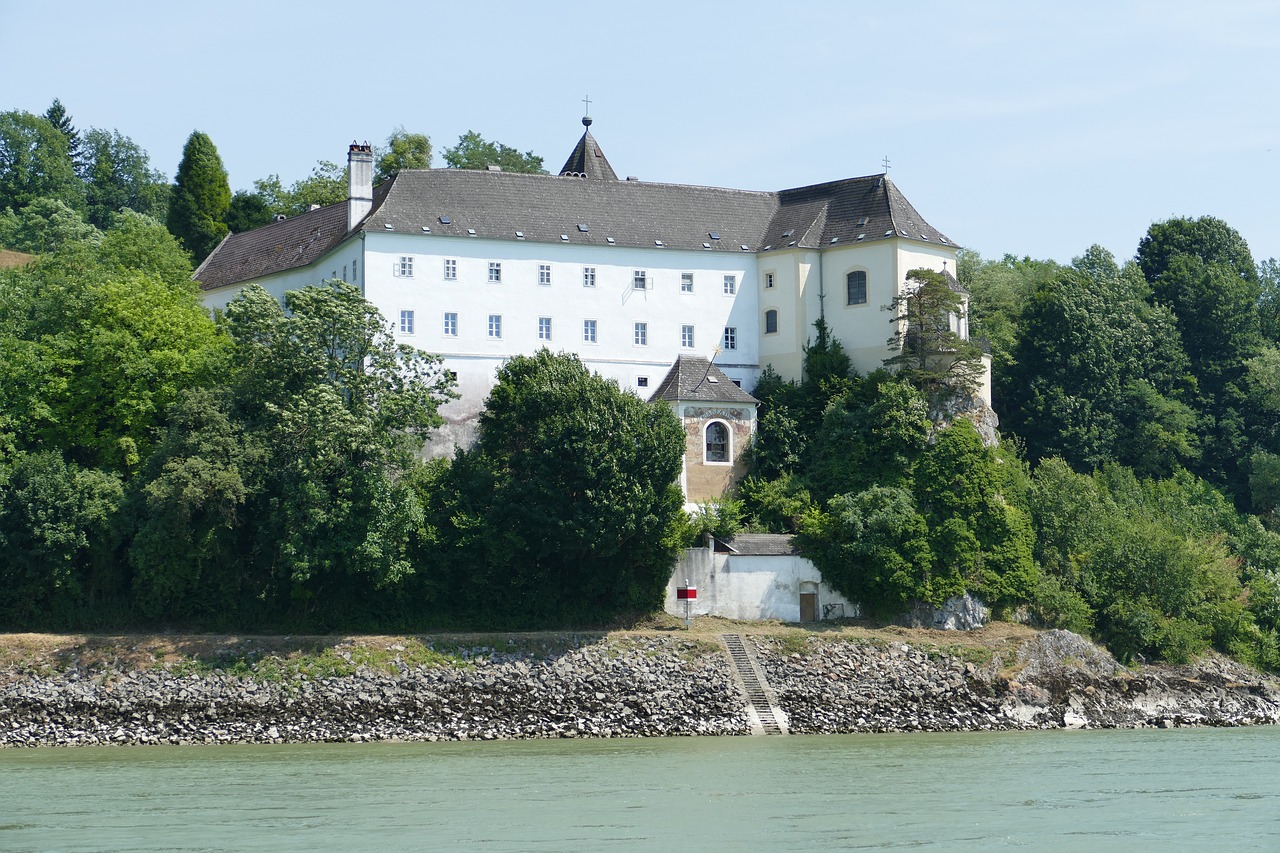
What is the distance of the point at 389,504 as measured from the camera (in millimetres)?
48219

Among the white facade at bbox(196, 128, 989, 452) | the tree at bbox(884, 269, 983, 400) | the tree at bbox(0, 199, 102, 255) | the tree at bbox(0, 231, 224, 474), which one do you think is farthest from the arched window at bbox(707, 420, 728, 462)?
the tree at bbox(0, 199, 102, 255)

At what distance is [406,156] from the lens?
3280 inches

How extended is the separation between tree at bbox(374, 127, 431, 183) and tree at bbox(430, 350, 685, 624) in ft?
109

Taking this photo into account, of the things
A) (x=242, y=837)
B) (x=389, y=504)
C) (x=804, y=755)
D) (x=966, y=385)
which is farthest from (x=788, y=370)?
(x=242, y=837)

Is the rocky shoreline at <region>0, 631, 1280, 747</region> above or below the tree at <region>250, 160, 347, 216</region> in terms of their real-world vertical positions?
below

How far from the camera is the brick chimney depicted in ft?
196

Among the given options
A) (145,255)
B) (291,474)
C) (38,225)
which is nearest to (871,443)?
(291,474)

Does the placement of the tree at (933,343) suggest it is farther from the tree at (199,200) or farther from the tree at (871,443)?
the tree at (199,200)

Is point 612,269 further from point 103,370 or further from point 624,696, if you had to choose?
point 624,696

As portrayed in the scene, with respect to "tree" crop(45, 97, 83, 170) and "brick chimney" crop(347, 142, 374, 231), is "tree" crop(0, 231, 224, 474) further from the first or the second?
"tree" crop(45, 97, 83, 170)

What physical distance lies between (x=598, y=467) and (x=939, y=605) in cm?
1176

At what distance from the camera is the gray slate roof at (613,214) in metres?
59.2

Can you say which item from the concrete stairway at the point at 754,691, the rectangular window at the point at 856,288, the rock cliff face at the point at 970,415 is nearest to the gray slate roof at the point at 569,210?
the rectangular window at the point at 856,288

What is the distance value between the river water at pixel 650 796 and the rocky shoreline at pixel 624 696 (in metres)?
1.78
